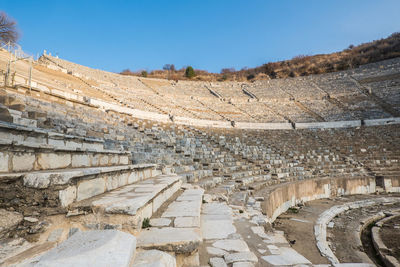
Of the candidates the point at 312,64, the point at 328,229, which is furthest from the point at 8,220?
the point at 312,64

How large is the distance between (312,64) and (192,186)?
38.4 metres

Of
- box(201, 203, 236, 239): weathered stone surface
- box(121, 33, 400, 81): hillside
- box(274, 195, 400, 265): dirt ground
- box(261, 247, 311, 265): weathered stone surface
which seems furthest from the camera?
box(121, 33, 400, 81): hillside

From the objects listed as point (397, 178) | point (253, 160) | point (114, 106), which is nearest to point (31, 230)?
point (253, 160)

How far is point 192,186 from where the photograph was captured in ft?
15.2

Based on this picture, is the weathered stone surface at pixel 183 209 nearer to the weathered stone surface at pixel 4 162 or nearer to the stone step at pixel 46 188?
the stone step at pixel 46 188

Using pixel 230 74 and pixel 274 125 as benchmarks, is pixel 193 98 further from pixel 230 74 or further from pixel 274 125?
pixel 230 74

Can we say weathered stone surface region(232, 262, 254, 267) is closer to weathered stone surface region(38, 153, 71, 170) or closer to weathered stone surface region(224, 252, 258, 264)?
weathered stone surface region(224, 252, 258, 264)

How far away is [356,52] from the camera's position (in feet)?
115

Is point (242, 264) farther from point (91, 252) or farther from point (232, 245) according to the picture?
point (91, 252)

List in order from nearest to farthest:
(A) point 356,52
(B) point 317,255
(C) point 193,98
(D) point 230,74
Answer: (B) point 317,255 < (C) point 193,98 < (A) point 356,52 < (D) point 230,74

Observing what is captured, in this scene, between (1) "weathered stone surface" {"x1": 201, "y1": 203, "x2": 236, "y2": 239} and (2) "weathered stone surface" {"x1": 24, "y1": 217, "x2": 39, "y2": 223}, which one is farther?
(1) "weathered stone surface" {"x1": 201, "y1": 203, "x2": 236, "y2": 239}

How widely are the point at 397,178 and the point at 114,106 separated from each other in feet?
48.5

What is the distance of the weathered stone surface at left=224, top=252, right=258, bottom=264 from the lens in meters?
1.90

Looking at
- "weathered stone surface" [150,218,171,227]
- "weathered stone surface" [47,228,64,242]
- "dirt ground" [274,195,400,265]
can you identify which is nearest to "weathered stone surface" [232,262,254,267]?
"weathered stone surface" [150,218,171,227]
